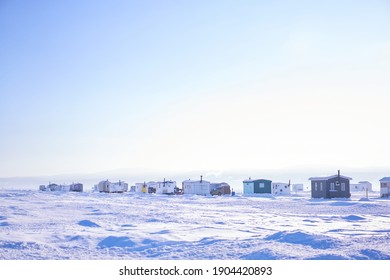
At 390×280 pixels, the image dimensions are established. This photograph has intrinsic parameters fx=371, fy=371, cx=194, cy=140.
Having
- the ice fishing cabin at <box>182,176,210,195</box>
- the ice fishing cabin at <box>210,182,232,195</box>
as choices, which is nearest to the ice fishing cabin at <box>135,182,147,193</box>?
the ice fishing cabin at <box>182,176,210,195</box>

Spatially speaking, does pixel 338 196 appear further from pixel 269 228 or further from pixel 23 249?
pixel 23 249

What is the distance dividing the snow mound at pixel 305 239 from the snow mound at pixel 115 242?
4344 mm

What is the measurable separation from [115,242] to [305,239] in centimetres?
578

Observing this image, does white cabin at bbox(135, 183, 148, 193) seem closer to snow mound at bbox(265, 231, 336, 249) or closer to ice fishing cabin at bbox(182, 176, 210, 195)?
ice fishing cabin at bbox(182, 176, 210, 195)

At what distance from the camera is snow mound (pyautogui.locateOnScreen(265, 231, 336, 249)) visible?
10414 millimetres

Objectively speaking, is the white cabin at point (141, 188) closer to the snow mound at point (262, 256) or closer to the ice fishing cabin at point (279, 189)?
the ice fishing cabin at point (279, 189)

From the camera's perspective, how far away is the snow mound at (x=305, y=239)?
10414 millimetres

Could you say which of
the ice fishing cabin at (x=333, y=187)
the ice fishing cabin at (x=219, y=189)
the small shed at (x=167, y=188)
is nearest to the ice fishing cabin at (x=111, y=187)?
the small shed at (x=167, y=188)

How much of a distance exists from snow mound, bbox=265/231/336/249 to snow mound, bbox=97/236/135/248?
4344mm

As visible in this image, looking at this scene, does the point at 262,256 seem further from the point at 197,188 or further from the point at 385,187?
the point at 197,188

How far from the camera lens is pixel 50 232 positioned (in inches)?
515

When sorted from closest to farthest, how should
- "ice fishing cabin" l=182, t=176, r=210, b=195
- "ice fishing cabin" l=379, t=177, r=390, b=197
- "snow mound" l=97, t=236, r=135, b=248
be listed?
1. "snow mound" l=97, t=236, r=135, b=248
2. "ice fishing cabin" l=379, t=177, r=390, b=197
3. "ice fishing cabin" l=182, t=176, r=210, b=195

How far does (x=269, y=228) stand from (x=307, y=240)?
3558 mm
